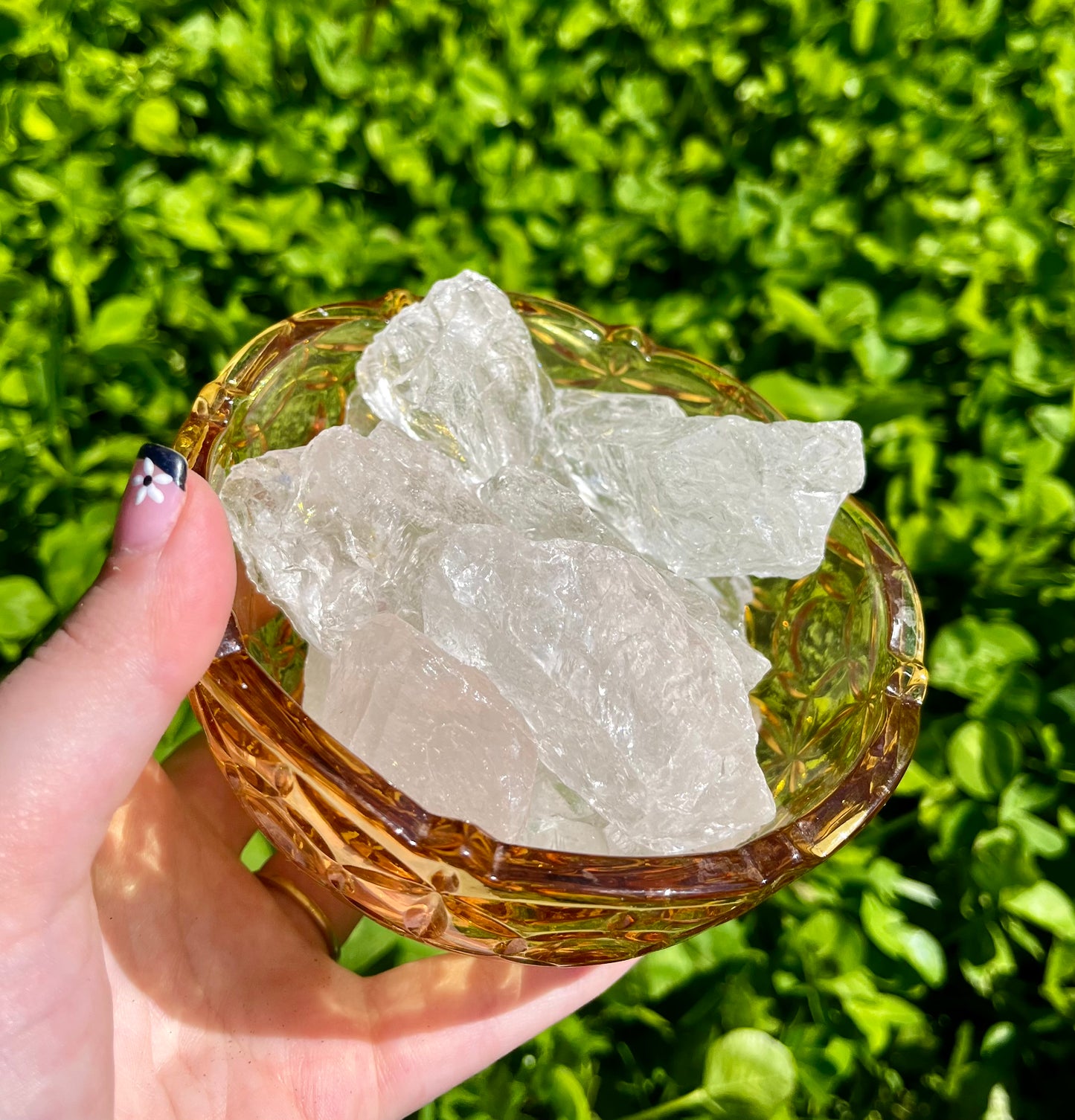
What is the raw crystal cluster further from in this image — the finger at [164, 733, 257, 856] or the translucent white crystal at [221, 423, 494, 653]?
the finger at [164, 733, 257, 856]

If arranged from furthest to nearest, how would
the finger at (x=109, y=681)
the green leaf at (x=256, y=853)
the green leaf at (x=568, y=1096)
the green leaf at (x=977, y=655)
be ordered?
the green leaf at (x=977, y=655)
the green leaf at (x=256, y=853)
the green leaf at (x=568, y=1096)
the finger at (x=109, y=681)

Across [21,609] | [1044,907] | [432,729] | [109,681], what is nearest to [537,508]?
[432,729]

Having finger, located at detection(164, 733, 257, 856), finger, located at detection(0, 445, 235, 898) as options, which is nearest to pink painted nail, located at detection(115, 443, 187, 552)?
finger, located at detection(0, 445, 235, 898)

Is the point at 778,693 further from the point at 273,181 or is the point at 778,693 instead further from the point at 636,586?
the point at 273,181

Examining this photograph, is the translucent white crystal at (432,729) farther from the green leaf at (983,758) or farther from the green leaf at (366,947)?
the green leaf at (983,758)

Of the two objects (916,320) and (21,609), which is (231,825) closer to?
(21,609)

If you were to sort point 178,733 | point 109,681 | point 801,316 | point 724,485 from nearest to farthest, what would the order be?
point 109,681 → point 724,485 → point 178,733 → point 801,316

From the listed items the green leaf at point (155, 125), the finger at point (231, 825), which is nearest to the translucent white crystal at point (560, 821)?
the finger at point (231, 825)
